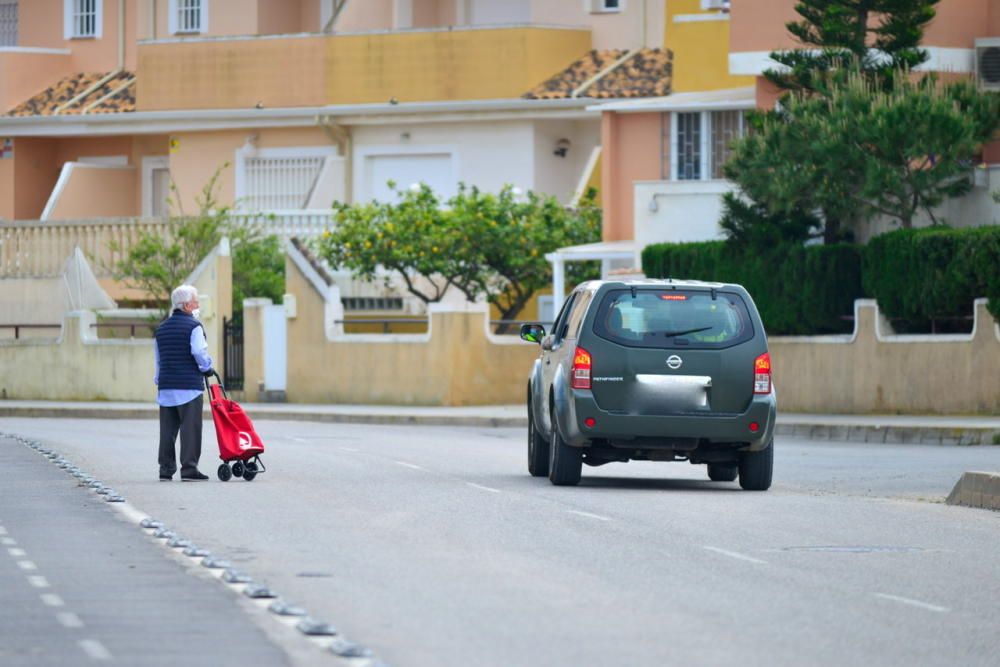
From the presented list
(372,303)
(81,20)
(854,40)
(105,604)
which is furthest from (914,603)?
(81,20)

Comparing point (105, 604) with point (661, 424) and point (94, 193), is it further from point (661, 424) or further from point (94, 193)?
point (94, 193)

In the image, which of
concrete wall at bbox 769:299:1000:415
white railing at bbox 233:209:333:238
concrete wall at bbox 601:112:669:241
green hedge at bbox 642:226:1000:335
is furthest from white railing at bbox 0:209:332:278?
concrete wall at bbox 769:299:1000:415

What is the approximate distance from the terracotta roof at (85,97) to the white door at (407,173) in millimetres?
5990

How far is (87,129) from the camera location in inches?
2136

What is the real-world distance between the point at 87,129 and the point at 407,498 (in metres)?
36.7

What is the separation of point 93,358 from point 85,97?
1302 cm

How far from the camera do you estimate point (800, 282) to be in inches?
1458

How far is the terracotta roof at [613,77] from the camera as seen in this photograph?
158 ft

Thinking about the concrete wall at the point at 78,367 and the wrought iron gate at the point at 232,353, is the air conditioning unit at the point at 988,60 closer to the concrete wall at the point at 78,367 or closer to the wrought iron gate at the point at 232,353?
the wrought iron gate at the point at 232,353

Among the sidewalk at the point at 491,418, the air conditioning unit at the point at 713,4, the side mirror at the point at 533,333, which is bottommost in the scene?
the sidewalk at the point at 491,418

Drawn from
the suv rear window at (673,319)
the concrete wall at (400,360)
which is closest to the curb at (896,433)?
the concrete wall at (400,360)

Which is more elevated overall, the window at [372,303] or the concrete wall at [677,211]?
the concrete wall at [677,211]

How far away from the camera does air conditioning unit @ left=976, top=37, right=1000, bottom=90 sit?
3853 centimetres

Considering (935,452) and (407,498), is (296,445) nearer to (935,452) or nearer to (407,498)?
(935,452)
